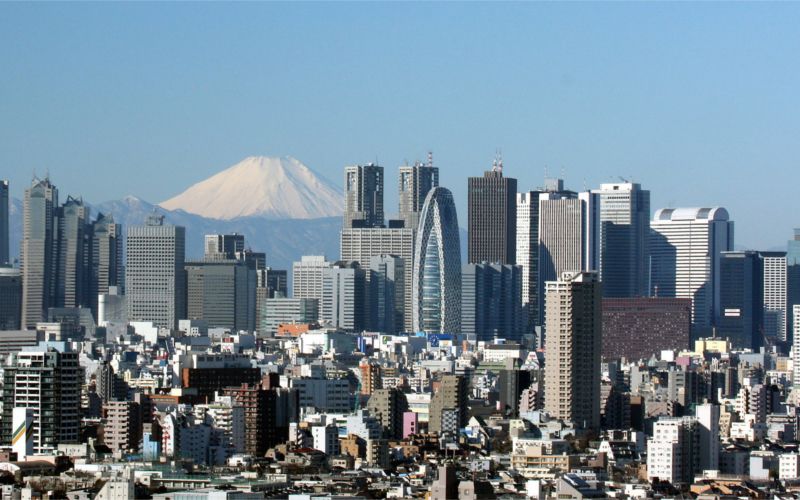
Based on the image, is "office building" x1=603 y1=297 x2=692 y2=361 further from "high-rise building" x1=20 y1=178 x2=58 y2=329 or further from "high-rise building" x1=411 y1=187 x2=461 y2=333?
"high-rise building" x1=20 y1=178 x2=58 y2=329

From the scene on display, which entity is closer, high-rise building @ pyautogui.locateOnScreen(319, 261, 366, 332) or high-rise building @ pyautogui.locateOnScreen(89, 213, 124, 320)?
high-rise building @ pyautogui.locateOnScreen(319, 261, 366, 332)

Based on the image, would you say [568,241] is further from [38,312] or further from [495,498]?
[495,498]

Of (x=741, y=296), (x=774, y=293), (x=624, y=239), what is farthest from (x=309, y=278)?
(x=774, y=293)

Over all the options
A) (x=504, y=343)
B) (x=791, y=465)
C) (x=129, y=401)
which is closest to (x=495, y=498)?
(x=791, y=465)

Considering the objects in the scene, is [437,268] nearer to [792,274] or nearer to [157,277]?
[157,277]

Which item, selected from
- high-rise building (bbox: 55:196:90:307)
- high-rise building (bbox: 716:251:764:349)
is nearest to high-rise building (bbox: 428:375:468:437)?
high-rise building (bbox: 716:251:764:349)

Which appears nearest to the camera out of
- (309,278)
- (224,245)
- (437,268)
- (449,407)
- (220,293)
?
(449,407)

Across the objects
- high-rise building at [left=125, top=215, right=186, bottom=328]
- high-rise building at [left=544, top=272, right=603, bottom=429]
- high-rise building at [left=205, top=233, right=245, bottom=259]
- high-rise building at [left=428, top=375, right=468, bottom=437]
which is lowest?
high-rise building at [left=428, top=375, right=468, bottom=437]
